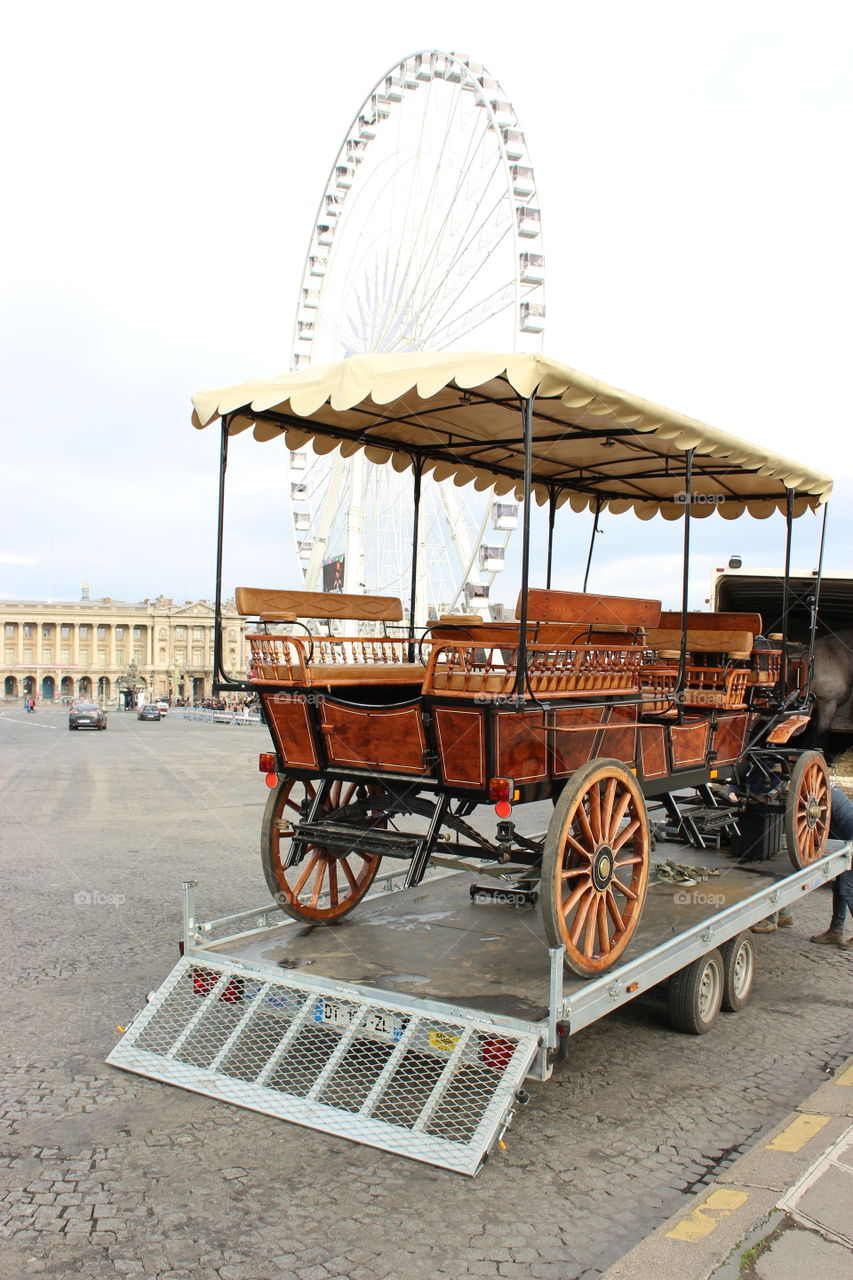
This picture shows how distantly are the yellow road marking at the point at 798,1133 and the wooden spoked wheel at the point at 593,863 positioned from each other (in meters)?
1.02

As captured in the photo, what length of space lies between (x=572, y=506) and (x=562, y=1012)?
615 cm

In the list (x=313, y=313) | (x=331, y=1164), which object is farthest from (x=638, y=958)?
(x=313, y=313)

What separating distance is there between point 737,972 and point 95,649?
144m

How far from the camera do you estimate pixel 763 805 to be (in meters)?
7.98

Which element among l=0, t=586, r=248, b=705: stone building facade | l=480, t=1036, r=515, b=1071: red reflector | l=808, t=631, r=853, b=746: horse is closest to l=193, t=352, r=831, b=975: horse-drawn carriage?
l=480, t=1036, r=515, b=1071: red reflector

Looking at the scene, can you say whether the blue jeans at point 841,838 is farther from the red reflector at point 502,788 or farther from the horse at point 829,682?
the red reflector at point 502,788

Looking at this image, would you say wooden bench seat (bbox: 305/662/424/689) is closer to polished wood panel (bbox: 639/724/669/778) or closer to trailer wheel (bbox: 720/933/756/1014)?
polished wood panel (bbox: 639/724/669/778)

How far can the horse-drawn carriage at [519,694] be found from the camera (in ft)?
16.9

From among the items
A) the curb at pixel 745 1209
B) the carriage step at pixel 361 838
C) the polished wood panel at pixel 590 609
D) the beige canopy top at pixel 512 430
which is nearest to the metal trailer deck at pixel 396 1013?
the carriage step at pixel 361 838

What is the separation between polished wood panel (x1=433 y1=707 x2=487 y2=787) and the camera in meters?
5.15

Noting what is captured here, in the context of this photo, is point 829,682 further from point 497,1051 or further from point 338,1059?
point 338,1059

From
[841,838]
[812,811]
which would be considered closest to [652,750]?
[812,811]

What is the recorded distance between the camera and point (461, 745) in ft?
17.2

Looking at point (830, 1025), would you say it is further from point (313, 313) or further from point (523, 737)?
point (313, 313)
